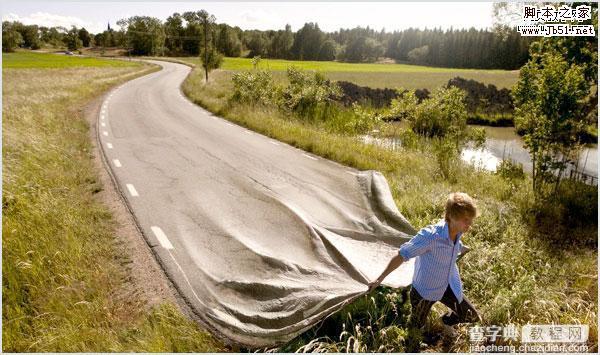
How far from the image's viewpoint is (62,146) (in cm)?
1152

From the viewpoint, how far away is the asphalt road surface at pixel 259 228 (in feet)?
15.1

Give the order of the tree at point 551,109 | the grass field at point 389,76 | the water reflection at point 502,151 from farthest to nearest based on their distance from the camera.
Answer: the grass field at point 389,76 → the water reflection at point 502,151 → the tree at point 551,109

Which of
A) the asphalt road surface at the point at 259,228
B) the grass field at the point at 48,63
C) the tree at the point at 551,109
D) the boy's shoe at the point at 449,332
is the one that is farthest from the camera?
the grass field at the point at 48,63

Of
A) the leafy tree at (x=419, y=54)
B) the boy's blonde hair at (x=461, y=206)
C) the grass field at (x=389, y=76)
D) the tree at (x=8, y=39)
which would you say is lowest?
the boy's blonde hair at (x=461, y=206)

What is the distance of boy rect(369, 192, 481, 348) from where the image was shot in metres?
3.86

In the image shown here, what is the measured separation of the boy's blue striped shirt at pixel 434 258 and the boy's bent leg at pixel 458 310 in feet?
0.21

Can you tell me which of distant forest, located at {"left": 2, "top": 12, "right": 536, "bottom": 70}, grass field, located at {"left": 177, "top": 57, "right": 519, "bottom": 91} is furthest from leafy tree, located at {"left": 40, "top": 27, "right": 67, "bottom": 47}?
grass field, located at {"left": 177, "top": 57, "right": 519, "bottom": 91}

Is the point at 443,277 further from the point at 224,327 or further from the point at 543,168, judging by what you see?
the point at 543,168

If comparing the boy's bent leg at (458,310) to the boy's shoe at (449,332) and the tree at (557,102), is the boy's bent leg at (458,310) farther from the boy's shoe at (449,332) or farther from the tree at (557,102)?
the tree at (557,102)

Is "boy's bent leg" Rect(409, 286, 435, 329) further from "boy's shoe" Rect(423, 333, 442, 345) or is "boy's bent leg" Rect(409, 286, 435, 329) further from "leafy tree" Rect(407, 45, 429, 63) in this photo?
"leafy tree" Rect(407, 45, 429, 63)

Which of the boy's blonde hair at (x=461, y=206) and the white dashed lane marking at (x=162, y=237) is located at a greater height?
the boy's blonde hair at (x=461, y=206)

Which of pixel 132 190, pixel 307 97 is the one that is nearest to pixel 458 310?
pixel 132 190

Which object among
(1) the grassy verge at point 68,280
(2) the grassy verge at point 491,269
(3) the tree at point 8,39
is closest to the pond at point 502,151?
(2) the grassy verge at point 491,269

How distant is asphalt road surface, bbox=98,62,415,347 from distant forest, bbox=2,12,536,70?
2718 inches
